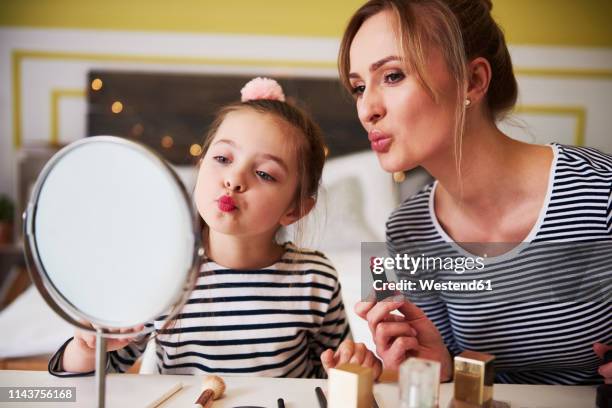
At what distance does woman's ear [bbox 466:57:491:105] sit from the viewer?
0.59 meters

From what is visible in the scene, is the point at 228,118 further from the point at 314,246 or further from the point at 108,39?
the point at 108,39

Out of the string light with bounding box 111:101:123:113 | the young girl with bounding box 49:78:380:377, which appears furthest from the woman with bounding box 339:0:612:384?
the string light with bounding box 111:101:123:113

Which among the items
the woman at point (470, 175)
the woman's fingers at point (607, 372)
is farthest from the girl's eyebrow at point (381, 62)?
the woman's fingers at point (607, 372)

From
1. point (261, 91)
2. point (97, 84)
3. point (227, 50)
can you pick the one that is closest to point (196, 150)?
point (261, 91)

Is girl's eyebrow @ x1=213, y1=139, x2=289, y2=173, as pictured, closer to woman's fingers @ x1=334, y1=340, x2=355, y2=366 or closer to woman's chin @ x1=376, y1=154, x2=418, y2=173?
woman's chin @ x1=376, y1=154, x2=418, y2=173

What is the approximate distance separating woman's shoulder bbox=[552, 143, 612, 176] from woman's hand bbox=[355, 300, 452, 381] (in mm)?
283

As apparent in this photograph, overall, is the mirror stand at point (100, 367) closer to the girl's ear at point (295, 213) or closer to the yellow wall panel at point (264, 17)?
the girl's ear at point (295, 213)

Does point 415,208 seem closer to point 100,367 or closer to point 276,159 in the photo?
point 276,159

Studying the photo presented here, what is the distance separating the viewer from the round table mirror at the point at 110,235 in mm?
380

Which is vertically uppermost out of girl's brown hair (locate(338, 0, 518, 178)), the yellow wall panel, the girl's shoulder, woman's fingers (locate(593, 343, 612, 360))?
the yellow wall panel

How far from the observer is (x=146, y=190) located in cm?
39

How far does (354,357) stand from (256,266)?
0.66ft

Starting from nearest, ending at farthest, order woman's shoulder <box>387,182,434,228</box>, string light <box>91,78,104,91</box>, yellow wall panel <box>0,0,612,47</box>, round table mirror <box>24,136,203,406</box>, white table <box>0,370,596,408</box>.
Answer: round table mirror <box>24,136,203,406</box>
white table <box>0,370,596,408</box>
woman's shoulder <box>387,182,434,228</box>
yellow wall panel <box>0,0,612,47</box>
string light <box>91,78,104,91</box>

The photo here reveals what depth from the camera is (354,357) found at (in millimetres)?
517
